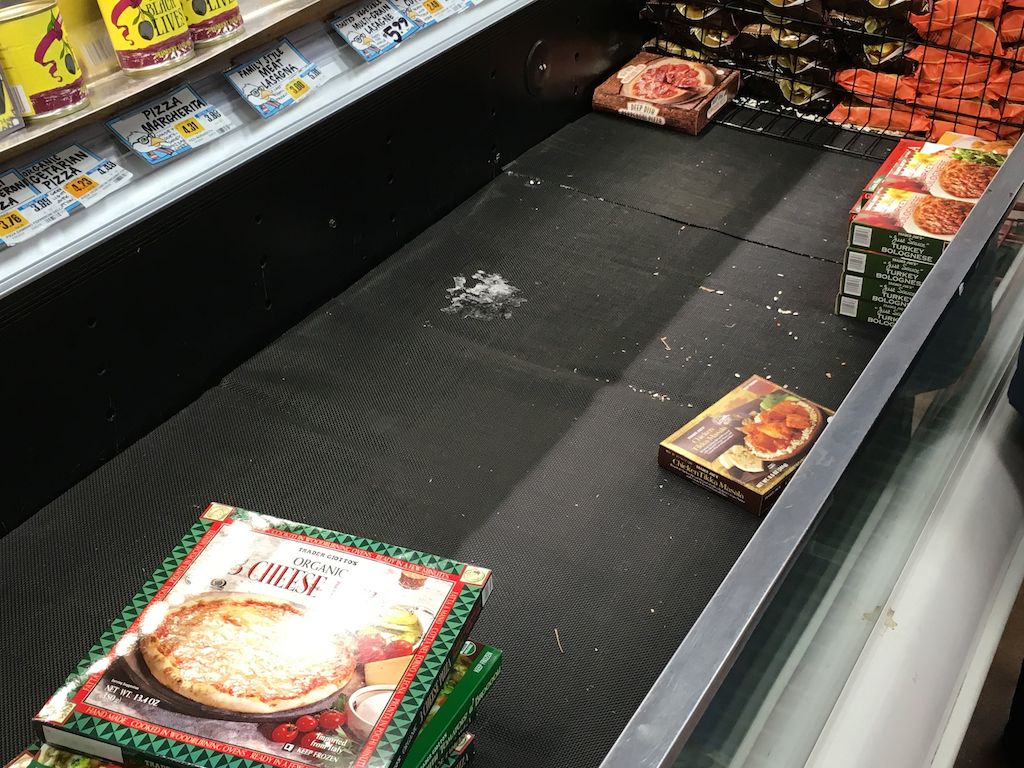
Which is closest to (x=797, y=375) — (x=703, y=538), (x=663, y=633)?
(x=703, y=538)

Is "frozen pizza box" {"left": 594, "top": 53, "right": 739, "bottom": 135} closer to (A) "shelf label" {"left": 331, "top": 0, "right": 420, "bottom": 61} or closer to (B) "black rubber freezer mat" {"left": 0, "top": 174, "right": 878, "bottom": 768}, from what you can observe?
(B) "black rubber freezer mat" {"left": 0, "top": 174, "right": 878, "bottom": 768}

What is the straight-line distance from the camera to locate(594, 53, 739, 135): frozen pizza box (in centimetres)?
306

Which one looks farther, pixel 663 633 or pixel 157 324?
pixel 157 324

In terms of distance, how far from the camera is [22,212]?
1720 millimetres

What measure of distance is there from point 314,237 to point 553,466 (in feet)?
2.43

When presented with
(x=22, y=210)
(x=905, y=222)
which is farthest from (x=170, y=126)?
(x=905, y=222)

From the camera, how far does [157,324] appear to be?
6.51 feet

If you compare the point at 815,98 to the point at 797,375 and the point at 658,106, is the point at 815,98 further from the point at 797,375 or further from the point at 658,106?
the point at 797,375

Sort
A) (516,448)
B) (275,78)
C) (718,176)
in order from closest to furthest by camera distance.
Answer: (516,448), (275,78), (718,176)

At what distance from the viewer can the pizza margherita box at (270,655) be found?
3.74ft

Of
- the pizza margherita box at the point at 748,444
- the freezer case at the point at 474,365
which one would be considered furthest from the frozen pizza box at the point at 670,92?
the pizza margherita box at the point at 748,444

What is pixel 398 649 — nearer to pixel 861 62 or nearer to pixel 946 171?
pixel 946 171

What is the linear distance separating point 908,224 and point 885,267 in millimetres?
104

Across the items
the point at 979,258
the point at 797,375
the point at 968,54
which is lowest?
the point at 797,375
